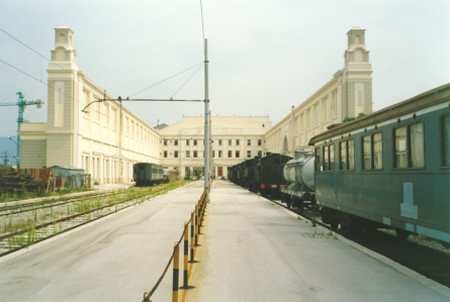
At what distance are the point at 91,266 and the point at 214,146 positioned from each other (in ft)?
433

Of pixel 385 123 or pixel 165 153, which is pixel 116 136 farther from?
pixel 385 123

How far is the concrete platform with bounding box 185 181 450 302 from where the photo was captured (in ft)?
26.6

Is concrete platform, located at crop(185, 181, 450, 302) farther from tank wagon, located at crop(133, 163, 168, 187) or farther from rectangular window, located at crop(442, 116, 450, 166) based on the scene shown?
tank wagon, located at crop(133, 163, 168, 187)

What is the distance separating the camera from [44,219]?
822 inches

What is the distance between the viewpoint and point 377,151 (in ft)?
39.8

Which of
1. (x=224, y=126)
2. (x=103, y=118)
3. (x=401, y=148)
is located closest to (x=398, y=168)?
(x=401, y=148)

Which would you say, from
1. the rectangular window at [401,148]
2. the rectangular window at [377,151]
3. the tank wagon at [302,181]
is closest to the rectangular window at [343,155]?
the rectangular window at [377,151]

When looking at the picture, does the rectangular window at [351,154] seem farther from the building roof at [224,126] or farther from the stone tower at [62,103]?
the building roof at [224,126]

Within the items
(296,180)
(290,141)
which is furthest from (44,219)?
(290,141)

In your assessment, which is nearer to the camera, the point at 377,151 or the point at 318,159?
the point at 377,151

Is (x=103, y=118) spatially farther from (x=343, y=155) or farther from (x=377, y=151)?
(x=377, y=151)

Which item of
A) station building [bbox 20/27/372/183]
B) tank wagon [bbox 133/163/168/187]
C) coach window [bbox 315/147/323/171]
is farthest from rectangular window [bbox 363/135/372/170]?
tank wagon [bbox 133/163/168/187]

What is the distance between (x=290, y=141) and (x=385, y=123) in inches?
3231

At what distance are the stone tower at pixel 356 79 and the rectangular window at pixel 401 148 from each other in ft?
155
